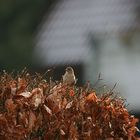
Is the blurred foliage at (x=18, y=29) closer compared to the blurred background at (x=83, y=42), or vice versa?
the blurred background at (x=83, y=42)

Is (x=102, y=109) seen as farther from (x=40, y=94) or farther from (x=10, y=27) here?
(x=10, y=27)

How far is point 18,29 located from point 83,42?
186 centimetres

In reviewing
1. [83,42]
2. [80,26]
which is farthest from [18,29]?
[83,42]

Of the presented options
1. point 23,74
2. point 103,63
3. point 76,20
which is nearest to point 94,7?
point 76,20

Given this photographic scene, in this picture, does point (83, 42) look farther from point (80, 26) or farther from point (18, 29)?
point (18, 29)

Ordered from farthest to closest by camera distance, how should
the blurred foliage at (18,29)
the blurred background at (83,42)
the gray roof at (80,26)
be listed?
the gray roof at (80,26) < the blurred foliage at (18,29) < the blurred background at (83,42)

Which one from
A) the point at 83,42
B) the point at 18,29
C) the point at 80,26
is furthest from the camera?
the point at 18,29

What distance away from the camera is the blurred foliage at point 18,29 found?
844 inches

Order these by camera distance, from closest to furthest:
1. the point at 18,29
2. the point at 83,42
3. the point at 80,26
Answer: the point at 83,42, the point at 80,26, the point at 18,29

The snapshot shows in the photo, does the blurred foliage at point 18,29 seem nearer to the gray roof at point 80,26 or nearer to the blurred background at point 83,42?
the blurred background at point 83,42

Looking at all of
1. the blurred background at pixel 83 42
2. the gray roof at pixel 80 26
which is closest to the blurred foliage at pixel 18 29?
the blurred background at pixel 83 42

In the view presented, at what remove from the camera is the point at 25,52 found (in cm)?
2159

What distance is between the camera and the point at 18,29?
2339 centimetres

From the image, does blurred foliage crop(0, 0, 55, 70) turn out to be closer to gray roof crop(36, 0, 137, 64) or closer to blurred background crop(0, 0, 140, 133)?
blurred background crop(0, 0, 140, 133)
